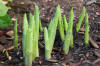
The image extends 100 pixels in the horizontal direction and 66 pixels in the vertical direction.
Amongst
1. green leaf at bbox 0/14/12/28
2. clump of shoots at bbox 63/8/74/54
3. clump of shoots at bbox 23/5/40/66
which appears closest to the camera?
clump of shoots at bbox 23/5/40/66

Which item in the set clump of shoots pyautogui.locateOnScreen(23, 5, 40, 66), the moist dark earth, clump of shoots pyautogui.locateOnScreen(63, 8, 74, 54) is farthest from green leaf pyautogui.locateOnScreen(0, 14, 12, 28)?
clump of shoots pyautogui.locateOnScreen(63, 8, 74, 54)

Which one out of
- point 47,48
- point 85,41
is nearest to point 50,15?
point 85,41

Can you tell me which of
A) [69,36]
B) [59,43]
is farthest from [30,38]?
[59,43]

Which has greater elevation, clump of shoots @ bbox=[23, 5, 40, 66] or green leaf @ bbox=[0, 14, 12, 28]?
green leaf @ bbox=[0, 14, 12, 28]

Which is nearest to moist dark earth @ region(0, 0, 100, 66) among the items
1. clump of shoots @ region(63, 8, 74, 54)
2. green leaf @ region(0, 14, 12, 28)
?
clump of shoots @ region(63, 8, 74, 54)

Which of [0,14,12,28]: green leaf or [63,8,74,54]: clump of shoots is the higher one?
[0,14,12,28]: green leaf

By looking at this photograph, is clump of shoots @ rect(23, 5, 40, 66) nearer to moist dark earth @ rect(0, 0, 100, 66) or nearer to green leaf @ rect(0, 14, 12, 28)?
moist dark earth @ rect(0, 0, 100, 66)

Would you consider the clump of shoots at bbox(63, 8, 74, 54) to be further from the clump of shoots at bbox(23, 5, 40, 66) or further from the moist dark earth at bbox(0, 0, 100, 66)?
the clump of shoots at bbox(23, 5, 40, 66)

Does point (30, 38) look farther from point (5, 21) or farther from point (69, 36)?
point (5, 21)

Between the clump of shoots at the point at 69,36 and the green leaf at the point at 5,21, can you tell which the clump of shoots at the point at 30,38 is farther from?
the green leaf at the point at 5,21

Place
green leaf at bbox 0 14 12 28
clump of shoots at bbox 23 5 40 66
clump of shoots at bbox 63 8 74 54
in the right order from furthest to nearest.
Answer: green leaf at bbox 0 14 12 28
clump of shoots at bbox 63 8 74 54
clump of shoots at bbox 23 5 40 66

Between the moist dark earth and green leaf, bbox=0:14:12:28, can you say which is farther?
green leaf, bbox=0:14:12:28
